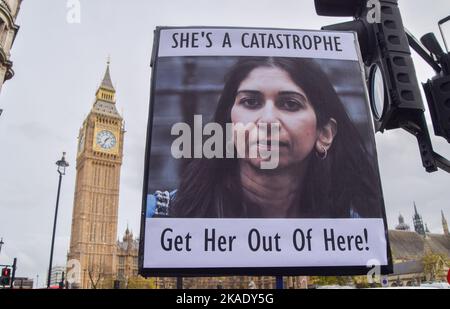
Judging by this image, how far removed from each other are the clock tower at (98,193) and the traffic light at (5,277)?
79.5 metres

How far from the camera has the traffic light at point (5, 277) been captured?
1833 centimetres

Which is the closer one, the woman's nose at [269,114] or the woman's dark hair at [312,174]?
the woman's dark hair at [312,174]

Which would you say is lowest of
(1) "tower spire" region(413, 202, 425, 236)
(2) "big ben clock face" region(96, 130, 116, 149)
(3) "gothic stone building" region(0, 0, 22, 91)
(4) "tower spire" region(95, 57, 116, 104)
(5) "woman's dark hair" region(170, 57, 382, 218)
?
(5) "woman's dark hair" region(170, 57, 382, 218)

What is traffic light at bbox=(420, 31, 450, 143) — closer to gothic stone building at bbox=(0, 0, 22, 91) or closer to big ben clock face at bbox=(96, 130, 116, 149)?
gothic stone building at bbox=(0, 0, 22, 91)

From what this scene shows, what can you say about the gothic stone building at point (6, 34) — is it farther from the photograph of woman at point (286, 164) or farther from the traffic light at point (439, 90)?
the traffic light at point (439, 90)

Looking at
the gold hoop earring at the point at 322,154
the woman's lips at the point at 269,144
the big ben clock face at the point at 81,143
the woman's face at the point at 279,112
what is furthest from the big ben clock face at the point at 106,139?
the gold hoop earring at the point at 322,154

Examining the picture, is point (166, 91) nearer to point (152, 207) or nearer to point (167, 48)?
point (167, 48)

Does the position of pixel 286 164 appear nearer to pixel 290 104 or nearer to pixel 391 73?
pixel 290 104

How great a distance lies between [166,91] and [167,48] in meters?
0.42

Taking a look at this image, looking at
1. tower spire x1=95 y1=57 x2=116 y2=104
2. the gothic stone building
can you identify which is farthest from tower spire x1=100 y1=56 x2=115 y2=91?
the gothic stone building

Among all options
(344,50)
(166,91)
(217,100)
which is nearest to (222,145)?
(217,100)

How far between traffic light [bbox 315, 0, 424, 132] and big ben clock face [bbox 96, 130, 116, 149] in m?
105

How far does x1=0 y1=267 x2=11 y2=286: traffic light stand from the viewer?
18.3 meters

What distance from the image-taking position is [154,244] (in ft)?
9.84
